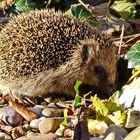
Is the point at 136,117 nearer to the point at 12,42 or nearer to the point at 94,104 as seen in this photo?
the point at 94,104

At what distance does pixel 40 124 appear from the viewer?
13.6ft

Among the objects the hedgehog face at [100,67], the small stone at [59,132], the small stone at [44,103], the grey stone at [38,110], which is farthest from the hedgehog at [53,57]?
the small stone at [59,132]

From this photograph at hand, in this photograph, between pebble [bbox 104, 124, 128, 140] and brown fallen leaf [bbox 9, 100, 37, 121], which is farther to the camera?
brown fallen leaf [bbox 9, 100, 37, 121]

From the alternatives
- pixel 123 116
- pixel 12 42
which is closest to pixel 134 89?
pixel 123 116

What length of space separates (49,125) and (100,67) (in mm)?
1084

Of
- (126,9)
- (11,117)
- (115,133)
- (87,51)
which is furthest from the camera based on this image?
(126,9)

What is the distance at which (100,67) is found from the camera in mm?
4984

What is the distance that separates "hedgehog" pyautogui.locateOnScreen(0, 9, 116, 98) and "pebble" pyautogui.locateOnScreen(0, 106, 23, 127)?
53cm

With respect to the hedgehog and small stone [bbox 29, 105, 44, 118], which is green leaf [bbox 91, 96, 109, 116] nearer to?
small stone [bbox 29, 105, 44, 118]

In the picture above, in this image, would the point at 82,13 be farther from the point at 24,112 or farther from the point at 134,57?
the point at 24,112

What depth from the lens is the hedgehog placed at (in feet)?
15.8

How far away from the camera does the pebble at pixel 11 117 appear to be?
438 cm

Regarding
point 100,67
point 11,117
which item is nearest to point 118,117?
point 11,117

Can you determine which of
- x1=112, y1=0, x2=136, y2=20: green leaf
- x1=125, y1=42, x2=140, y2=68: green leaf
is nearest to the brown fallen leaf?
x1=125, y1=42, x2=140, y2=68: green leaf
